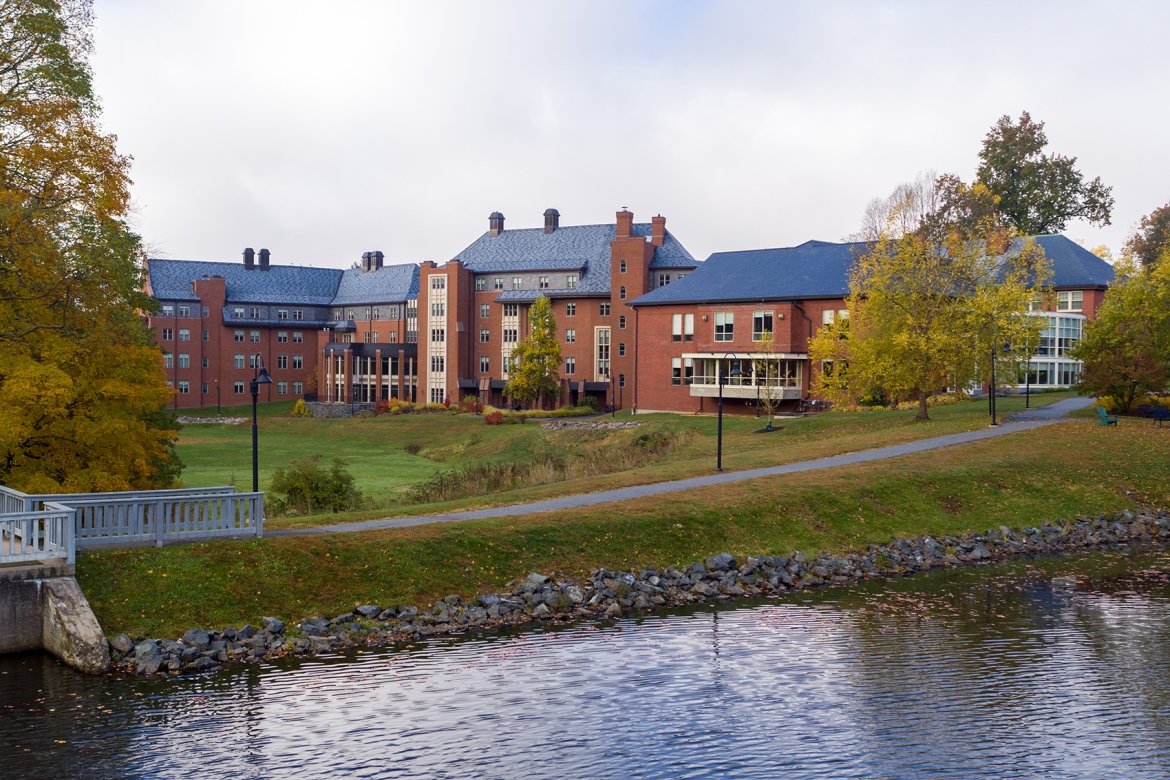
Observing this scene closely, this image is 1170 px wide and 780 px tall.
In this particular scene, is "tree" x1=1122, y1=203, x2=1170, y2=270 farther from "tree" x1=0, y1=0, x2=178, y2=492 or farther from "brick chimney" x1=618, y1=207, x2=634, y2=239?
"tree" x1=0, y1=0, x2=178, y2=492

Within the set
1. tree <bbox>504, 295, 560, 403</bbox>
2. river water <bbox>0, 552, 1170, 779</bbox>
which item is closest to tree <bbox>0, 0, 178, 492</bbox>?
river water <bbox>0, 552, 1170, 779</bbox>

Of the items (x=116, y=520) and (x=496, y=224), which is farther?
(x=496, y=224)

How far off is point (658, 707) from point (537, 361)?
70782 mm

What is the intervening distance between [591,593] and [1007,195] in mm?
79857

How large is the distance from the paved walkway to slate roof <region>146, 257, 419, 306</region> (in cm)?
7069

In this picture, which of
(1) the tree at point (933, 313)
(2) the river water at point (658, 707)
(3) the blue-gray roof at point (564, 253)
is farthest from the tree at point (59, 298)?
(3) the blue-gray roof at point (564, 253)

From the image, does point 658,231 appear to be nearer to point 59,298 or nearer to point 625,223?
point 625,223

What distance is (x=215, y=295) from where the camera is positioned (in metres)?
108

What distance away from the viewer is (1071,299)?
79.2m

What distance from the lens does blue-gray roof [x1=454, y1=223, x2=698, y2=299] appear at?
88875 millimetres

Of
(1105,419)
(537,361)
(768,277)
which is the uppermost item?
(768,277)

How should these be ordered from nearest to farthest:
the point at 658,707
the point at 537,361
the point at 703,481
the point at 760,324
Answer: the point at 658,707 → the point at 703,481 → the point at 760,324 → the point at 537,361

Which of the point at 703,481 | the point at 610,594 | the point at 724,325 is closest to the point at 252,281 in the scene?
the point at 724,325

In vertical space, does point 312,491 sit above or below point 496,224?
below
